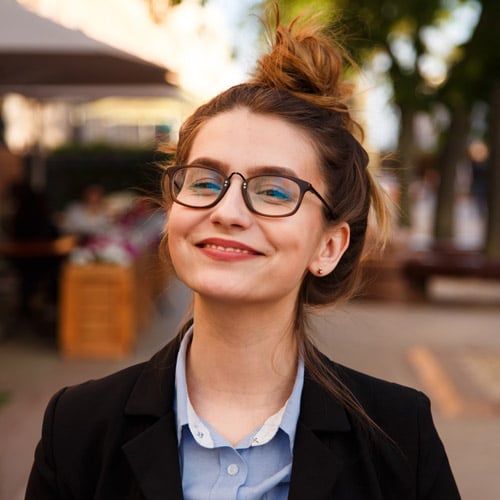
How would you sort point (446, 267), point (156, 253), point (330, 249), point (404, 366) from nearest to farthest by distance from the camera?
point (330, 249) → point (156, 253) → point (404, 366) → point (446, 267)

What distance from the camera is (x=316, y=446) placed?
1.70m

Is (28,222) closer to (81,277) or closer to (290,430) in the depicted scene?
(81,277)

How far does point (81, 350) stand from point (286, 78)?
5.94 metres

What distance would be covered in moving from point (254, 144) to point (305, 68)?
0.82ft

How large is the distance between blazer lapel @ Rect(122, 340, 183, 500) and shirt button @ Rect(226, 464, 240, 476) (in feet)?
0.32

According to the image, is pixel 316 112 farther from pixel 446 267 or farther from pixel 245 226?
pixel 446 267

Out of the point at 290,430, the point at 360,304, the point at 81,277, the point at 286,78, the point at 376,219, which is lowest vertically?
the point at 360,304

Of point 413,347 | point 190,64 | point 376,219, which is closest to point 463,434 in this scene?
point 413,347

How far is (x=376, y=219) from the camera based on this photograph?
81.4 inches

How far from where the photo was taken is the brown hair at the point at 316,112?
176 cm

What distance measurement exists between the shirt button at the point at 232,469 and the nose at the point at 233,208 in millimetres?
471

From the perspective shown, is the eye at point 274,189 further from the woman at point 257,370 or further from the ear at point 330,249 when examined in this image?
the ear at point 330,249

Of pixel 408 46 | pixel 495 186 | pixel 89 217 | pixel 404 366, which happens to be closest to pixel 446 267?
pixel 495 186

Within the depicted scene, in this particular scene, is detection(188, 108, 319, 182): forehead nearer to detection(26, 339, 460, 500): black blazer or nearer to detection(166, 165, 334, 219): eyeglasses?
detection(166, 165, 334, 219): eyeglasses
